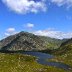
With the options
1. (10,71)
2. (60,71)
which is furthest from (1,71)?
(60,71)

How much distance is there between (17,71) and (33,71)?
6688 millimetres

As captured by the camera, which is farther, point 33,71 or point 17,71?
point 33,71

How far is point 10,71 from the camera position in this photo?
62031mm

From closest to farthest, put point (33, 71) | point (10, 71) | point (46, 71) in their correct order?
point (10, 71), point (33, 71), point (46, 71)

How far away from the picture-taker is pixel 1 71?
62469mm

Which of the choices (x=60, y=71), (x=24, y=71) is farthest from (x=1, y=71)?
(x=60, y=71)

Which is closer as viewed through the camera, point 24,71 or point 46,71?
point 24,71

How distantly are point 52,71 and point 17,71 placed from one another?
19046 millimetres

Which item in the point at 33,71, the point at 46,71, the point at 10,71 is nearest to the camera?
the point at 10,71

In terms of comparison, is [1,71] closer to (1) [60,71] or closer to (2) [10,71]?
(2) [10,71]

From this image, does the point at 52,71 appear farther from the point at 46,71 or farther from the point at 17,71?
the point at 17,71

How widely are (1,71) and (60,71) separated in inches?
1033

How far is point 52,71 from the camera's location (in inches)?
3051

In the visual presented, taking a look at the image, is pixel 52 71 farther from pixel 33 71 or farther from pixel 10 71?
pixel 10 71
